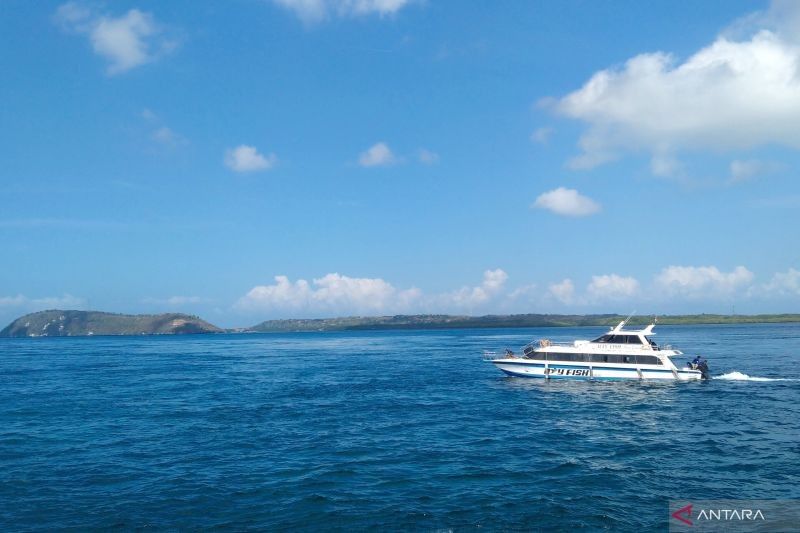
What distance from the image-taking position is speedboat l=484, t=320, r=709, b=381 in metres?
69.7

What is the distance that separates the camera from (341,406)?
56.9m

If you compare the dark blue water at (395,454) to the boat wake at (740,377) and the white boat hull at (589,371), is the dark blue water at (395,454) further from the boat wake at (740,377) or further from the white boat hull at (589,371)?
the white boat hull at (589,371)

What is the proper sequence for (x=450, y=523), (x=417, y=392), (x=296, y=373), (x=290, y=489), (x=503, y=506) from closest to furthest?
(x=450, y=523) < (x=503, y=506) < (x=290, y=489) < (x=417, y=392) < (x=296, y=373)

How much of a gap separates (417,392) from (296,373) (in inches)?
1398

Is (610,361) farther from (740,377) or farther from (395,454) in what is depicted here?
(395,454)

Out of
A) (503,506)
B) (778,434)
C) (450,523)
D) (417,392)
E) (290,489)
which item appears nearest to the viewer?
(450,523)

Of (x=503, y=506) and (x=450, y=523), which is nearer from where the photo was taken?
(x=450, y=523)

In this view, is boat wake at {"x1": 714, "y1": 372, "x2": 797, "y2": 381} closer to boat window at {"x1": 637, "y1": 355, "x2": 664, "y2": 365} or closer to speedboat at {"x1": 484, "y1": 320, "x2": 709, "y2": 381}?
speedboat at {"x1": 484, "y1": 320, "x2": 709, "y2": 381}

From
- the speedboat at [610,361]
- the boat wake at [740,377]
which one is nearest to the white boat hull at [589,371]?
the speedboat at [610,361]

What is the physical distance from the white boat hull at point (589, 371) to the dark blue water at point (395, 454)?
211cm

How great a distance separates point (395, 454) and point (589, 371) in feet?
143

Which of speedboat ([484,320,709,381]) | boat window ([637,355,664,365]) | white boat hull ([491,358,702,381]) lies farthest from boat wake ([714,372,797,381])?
boat window ([637,355,664,365])

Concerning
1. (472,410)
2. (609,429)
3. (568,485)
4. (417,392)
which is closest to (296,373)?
(417,392)

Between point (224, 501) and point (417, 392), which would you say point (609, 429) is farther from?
point (224, 501)
